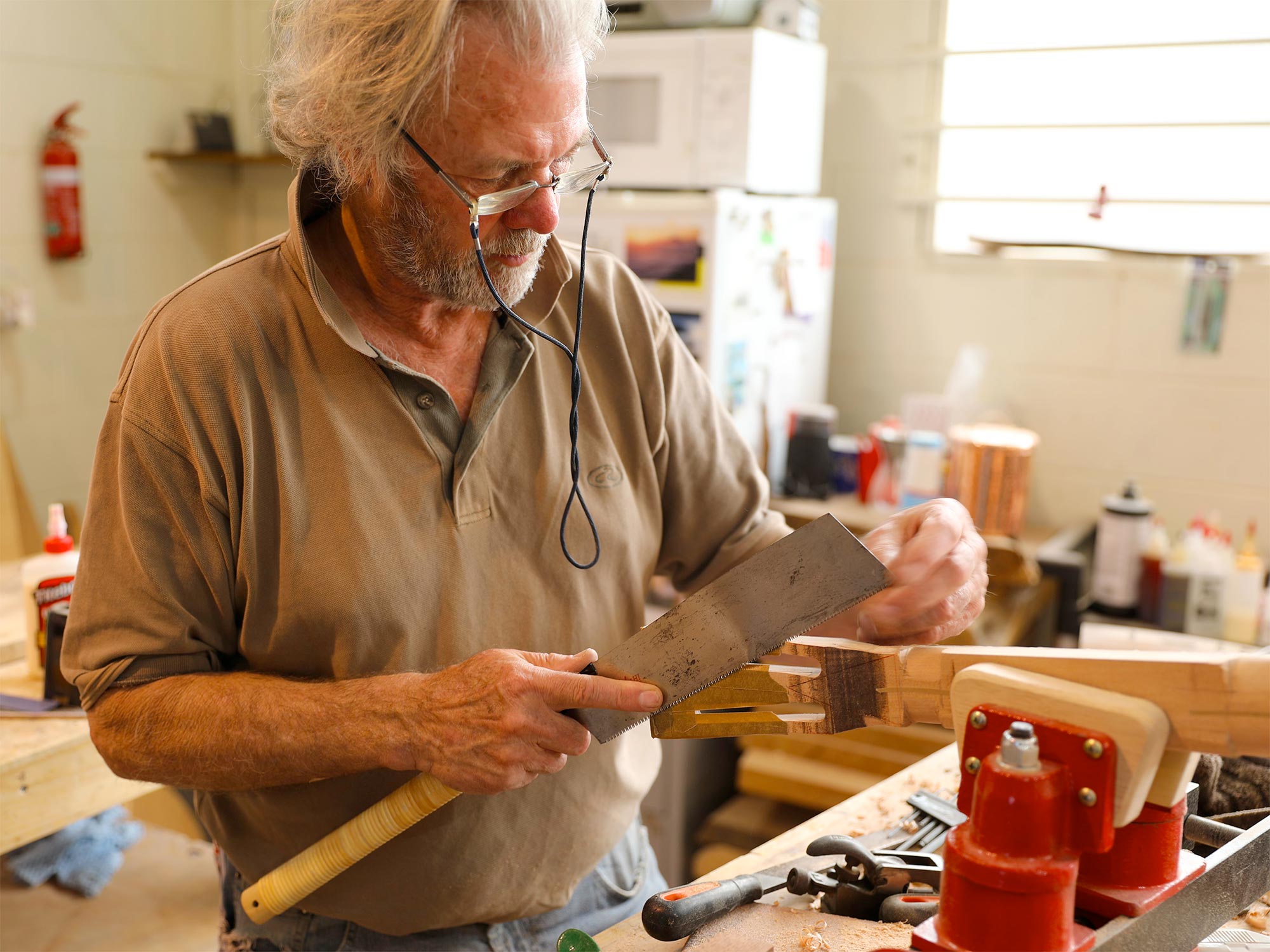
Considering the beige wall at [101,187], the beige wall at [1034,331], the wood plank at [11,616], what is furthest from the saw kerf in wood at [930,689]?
the beige wall at [101,187]

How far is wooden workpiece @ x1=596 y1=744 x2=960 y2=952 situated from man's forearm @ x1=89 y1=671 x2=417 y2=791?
0.28 m

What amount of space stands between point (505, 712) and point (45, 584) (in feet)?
3.21

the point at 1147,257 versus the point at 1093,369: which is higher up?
the point at 1147,257

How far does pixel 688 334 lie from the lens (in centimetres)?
247

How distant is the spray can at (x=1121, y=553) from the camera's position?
234 cm

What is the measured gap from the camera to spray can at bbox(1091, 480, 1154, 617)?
7.68 feet

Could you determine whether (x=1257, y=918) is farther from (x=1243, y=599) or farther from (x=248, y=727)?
(x=1243, y=599)

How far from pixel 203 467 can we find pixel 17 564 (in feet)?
4.65

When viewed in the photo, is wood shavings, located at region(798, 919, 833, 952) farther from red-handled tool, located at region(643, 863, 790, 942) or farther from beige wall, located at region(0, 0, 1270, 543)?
beige wall, located at region(0, 0, 1270, 543)

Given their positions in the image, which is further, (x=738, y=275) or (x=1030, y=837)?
(x=738, y=275)

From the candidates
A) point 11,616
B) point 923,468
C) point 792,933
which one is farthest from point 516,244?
point 923,468

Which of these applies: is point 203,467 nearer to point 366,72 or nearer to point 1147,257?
point 366,72

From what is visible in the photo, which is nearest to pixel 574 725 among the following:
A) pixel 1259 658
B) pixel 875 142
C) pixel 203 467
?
pixel 203 467

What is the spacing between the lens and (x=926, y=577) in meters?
1.05
